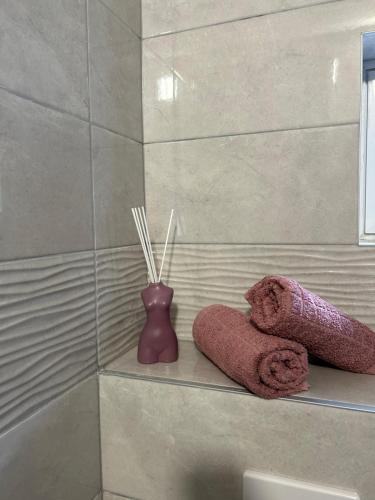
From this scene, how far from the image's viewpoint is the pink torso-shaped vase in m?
0.86

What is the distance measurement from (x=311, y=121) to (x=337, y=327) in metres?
0.49

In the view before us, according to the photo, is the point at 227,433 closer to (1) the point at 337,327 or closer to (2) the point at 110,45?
(1) the point at 337,327

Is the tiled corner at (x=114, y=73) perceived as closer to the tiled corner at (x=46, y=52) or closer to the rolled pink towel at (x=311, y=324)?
the tiled corner at (x=46, y=52)

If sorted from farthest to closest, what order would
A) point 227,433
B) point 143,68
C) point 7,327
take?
point 143,68
point 227,433
point 7,327

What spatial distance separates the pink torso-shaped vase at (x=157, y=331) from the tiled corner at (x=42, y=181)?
0.20m

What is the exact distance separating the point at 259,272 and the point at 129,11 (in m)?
0.77

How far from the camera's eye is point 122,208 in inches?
36.4

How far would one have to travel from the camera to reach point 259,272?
937 mm

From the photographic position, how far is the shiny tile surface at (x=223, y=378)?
2.21 feet

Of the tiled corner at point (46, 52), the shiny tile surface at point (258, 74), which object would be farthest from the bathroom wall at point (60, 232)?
the shiny tile surface at point (258, 74)

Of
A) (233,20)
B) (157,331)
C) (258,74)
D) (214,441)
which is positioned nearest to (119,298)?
(157,331)

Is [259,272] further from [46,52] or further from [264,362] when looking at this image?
[46,52]

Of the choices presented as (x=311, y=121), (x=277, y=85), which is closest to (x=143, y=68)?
(x=277, y=85)

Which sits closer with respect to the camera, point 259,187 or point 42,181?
point 42,181
